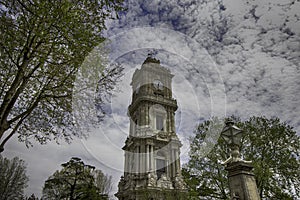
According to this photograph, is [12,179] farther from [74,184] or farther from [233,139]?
[233,139]

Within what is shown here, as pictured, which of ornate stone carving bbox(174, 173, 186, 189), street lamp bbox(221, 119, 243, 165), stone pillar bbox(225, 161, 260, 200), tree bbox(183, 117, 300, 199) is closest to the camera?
stone pillar bbox(225, 161, 260, 200)

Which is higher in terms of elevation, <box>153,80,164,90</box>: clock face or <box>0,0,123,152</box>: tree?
<box>153,80,164,90</box>: clock face

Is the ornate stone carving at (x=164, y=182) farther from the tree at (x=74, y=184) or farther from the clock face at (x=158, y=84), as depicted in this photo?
the clock face at (x=158, y=84)

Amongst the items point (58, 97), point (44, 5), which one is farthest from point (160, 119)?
point (44, 5)

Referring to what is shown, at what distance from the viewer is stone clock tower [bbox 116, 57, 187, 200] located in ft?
102

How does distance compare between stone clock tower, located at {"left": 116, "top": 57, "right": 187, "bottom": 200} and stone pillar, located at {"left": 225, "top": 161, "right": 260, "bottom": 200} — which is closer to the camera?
stone pillar, located at {"left": 225, "top": 161, "right": 260, "bottom": 200}

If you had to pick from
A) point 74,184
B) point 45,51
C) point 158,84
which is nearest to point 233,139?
point 45,51

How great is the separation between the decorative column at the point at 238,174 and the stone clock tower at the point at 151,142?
21.3 m

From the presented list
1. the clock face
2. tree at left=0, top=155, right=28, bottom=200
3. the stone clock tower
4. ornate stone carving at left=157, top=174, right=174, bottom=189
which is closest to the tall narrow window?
the stone clock tower

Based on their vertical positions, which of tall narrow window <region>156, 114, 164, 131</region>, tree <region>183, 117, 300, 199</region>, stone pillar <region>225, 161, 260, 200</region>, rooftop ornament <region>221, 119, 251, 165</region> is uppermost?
tall narrow window <region>156, 114, 164, 131</region>

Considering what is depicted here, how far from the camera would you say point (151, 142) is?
3447cm

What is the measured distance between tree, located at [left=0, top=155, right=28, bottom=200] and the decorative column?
4144cm

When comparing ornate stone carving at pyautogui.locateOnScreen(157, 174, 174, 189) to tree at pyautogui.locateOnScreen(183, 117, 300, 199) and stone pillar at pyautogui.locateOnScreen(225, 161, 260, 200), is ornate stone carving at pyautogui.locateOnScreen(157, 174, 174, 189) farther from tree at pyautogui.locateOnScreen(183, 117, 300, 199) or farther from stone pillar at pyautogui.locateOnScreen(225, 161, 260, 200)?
stone pillar at pyautogui.locateOnScreen(225, 161, 260, 200)

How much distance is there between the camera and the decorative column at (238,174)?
607 cm
